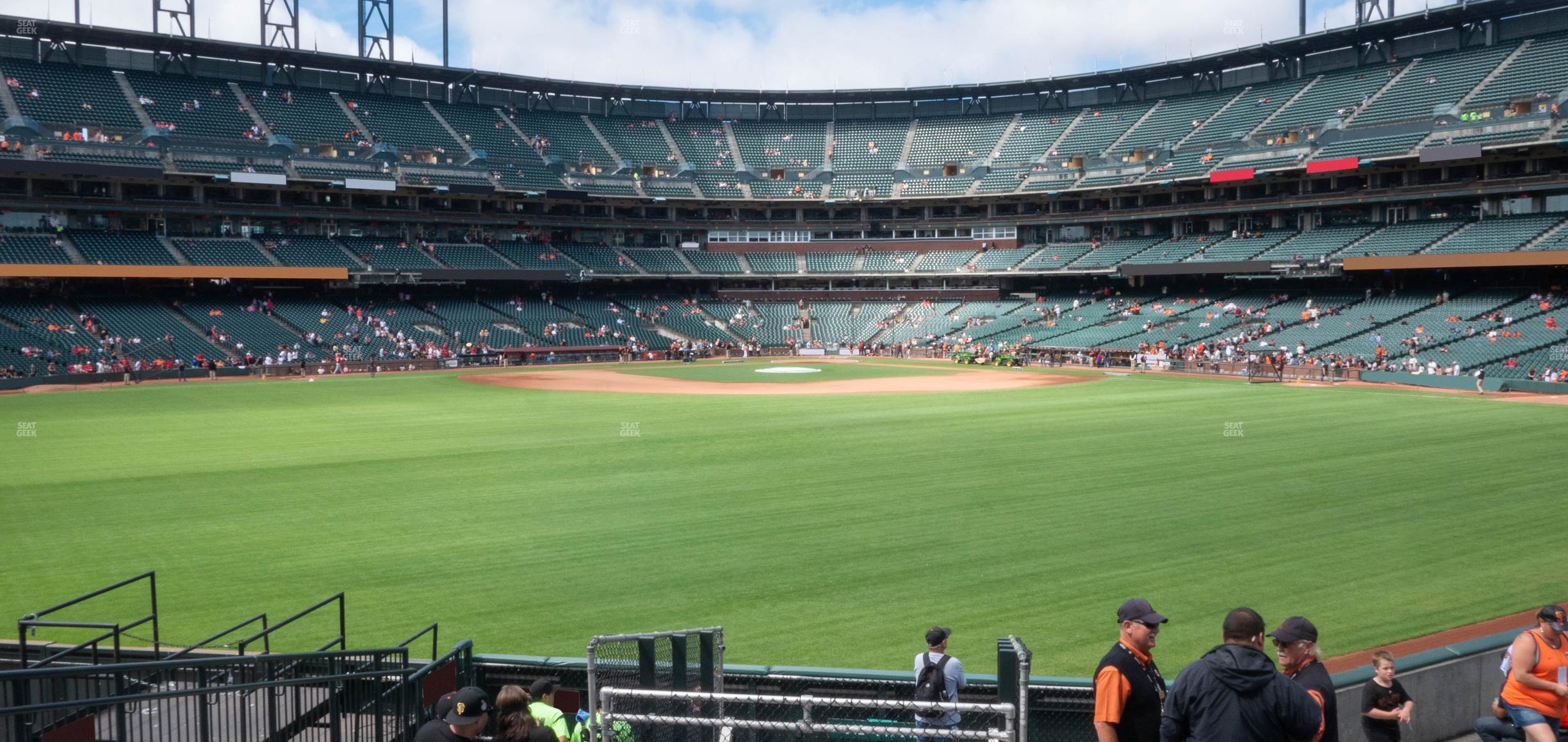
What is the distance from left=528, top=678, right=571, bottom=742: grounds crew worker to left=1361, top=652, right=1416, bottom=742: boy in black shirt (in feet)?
20.0

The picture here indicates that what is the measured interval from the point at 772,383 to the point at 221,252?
41.0 metres

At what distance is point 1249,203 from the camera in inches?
2844

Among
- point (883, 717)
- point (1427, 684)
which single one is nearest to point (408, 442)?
point (883, 717)

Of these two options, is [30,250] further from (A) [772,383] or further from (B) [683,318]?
(A) [772,383]

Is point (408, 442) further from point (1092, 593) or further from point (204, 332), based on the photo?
point (204, 332)

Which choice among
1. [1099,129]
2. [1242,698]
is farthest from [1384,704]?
[1099,129]

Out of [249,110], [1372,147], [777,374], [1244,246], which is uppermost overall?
[249,110]

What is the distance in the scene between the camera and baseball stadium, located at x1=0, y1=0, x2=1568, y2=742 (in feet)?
34.5

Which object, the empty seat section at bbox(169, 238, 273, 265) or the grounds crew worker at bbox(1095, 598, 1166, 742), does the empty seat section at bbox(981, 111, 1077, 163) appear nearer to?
the empty seat section at bbox(169, 238, 273, 265)

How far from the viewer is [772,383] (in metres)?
54.7

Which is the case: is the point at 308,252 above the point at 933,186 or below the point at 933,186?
below

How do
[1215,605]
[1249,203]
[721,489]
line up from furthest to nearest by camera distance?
[1249,203] < [721,489] < [1215,605]

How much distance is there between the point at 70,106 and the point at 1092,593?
254 feet

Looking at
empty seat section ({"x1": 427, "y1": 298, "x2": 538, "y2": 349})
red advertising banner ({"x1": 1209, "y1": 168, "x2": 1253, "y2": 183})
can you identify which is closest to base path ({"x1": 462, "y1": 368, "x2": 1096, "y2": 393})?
empty seat section ({"x1": 427, "y1": 298, "x2": 538, "y2": 349})
